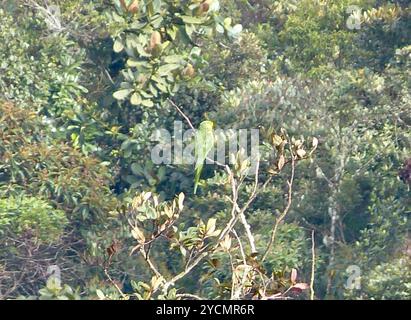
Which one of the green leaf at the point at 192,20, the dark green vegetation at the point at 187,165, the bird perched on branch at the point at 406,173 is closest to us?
the green leaf at the point at 192,20

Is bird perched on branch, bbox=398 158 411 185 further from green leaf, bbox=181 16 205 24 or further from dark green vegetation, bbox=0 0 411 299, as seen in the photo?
green leaf, bbox=181 16 205 24

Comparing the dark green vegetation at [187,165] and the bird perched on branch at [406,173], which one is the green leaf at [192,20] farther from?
the bird perched on branch at [406,173]

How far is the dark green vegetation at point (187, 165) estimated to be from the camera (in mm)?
9031

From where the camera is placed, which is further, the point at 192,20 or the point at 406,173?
the point at 406,173

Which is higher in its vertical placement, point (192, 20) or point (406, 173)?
point (192, 20)

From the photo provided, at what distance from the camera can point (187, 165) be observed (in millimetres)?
10164

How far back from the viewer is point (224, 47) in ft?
37.7

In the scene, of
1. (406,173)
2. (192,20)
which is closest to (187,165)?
(406,173)

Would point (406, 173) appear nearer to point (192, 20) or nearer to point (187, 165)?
point (187, 165)

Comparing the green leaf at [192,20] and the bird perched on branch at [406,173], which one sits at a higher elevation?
the green leaf at [192,20]

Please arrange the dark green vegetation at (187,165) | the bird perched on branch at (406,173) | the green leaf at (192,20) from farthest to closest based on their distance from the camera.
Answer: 1. the bird perched on branch at (406,173)
2. the dark green vegetation at (187,165)
3. the green leaf at (192,20)

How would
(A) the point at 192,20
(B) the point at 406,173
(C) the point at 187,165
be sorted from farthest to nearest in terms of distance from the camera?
(C) the point at 187,165, (B) the point at 406,173, (A) the point at 192,20

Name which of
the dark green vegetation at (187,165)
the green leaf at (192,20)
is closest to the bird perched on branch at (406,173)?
the dark green vegetation at (187,165)
